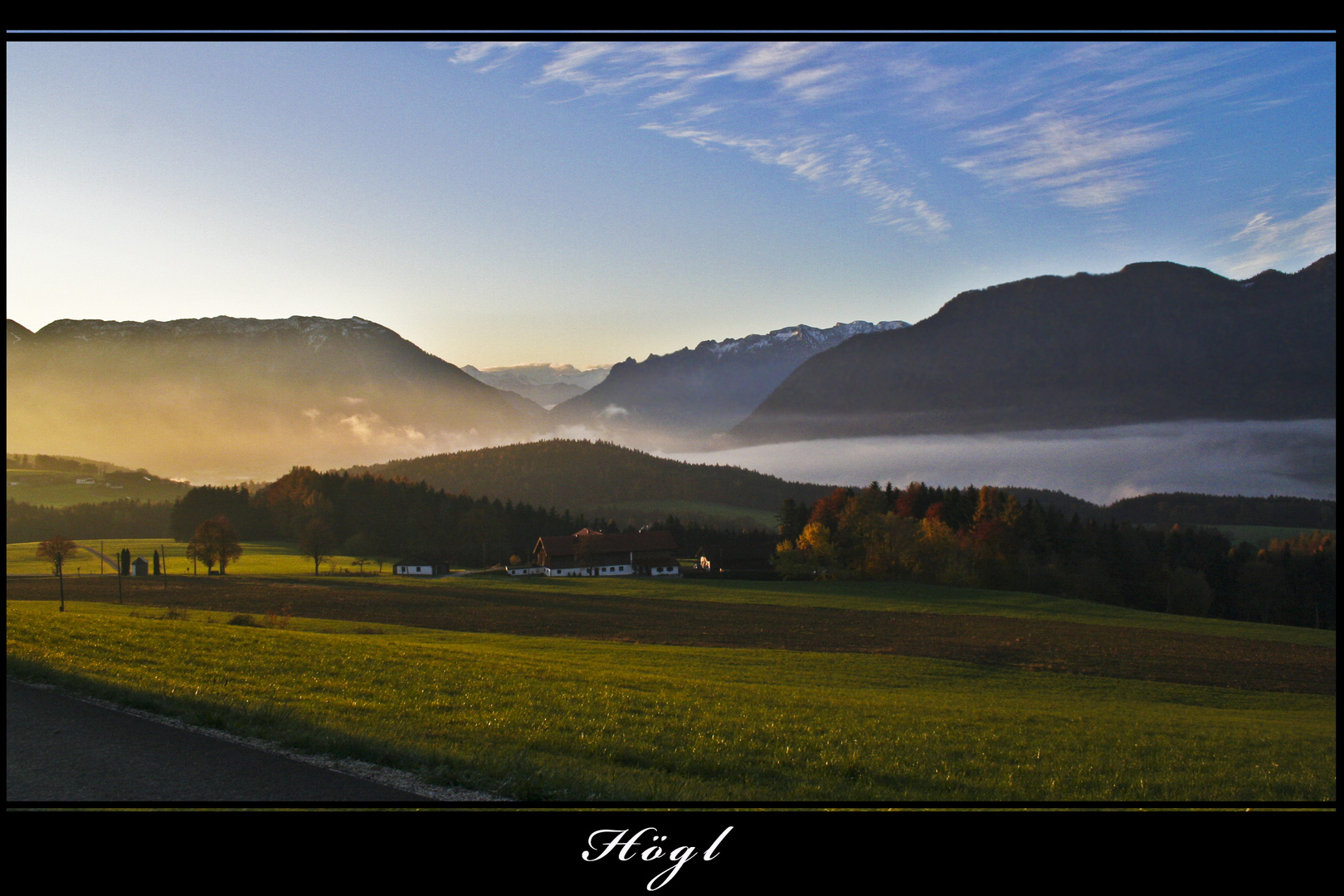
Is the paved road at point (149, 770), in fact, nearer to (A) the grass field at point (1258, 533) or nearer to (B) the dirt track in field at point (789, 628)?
(B) the dirt track in field at point (789, 628)

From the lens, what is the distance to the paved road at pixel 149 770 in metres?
8.69

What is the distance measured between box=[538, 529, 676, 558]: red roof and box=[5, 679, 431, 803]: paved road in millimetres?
108405

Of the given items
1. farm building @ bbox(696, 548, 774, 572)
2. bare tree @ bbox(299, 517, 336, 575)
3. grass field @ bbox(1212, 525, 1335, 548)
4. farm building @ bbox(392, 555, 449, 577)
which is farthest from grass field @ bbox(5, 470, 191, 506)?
grass field @ bbox(1212, 525, 1335, 548)

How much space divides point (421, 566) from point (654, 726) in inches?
4217

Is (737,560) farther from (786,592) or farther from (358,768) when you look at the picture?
(358,768)

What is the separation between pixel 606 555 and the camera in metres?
119

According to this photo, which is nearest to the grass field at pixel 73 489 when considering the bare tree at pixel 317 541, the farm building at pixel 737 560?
the bare tree at pixel 317 541

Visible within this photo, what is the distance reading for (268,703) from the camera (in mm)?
12820

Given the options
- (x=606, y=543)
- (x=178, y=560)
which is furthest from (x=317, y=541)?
(x=606, y=543)

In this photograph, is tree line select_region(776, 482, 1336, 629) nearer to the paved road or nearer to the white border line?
the white border line

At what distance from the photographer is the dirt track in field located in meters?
41.3

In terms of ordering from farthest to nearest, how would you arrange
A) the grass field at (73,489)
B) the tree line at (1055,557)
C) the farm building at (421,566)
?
1. the farm building at (421,566)
2. the grass field at (73,489)
3. the tree line at (1055,557)
